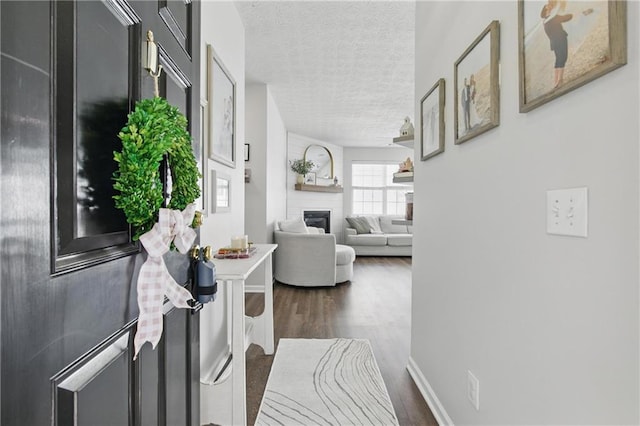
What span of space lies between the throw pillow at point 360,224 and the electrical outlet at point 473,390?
6.20 meters

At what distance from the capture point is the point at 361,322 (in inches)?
123

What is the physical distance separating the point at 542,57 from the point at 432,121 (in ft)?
3.18

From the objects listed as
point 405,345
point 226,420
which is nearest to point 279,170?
point 405,345

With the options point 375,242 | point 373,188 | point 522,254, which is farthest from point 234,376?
point 373,188

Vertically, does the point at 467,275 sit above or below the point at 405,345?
above

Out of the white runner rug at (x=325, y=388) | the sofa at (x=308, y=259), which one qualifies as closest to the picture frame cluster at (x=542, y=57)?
the white runner rug at (x=325, y=388)

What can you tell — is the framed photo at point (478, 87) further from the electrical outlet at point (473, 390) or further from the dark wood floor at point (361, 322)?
the dark wood floor at point (361, 322)

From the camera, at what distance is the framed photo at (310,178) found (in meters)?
6.89

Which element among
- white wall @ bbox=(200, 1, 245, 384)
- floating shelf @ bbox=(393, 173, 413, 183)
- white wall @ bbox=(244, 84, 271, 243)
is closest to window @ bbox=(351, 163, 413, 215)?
white wall @ bbox=(244, 84, 271, 243)

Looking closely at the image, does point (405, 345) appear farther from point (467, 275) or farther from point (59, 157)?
point (59, 157)

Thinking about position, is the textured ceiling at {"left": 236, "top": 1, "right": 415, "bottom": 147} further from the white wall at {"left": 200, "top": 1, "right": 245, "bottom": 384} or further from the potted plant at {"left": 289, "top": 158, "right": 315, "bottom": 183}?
the potted plant at {"left": 289, "top": 158, "right": 315, "bottom": 183}

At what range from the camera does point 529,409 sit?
0.99m

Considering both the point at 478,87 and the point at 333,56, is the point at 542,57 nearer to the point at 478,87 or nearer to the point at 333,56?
the point at 478,87

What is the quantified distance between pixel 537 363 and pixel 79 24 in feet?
4.33
